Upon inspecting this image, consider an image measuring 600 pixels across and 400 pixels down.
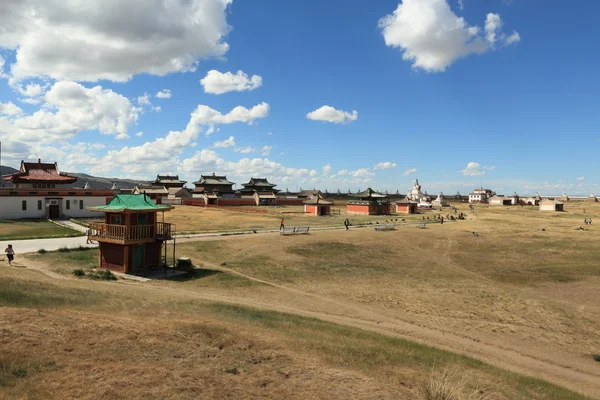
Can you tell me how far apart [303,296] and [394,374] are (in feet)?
39.7

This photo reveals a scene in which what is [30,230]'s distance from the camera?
45.4 metres

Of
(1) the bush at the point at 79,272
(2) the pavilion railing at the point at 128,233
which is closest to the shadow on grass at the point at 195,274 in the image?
(2) the pavilion railing at the point at 128,233

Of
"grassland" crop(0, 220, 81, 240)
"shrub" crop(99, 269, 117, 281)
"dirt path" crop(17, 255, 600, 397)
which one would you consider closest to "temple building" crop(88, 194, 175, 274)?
"shrub" crop(99, 269, 117, 281)

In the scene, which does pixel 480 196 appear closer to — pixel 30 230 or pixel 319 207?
pixel 319 207

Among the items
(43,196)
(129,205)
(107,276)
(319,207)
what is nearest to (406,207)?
(319,207)

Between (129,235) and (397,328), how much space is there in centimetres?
1861

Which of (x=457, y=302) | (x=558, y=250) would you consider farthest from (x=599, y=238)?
(x=457, y=302)

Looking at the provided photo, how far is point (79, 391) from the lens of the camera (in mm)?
7949

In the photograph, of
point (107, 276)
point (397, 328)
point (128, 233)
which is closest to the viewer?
point (397, 328)

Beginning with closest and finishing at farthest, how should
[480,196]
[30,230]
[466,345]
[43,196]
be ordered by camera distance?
1. [466,345]
2. [30,230]
3. [43,196]
4. [480,196]

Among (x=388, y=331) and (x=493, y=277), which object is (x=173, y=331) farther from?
(x=493, y=277)

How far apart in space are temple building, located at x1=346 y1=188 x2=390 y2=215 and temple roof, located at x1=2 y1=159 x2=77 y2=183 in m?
56.8

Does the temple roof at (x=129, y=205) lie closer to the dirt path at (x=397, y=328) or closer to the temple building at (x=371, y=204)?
the dirt path at (x=397, y=328)

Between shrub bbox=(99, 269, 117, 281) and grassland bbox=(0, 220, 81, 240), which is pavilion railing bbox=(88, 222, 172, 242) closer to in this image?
shrub bbox=(99, 269, 117, 281)
